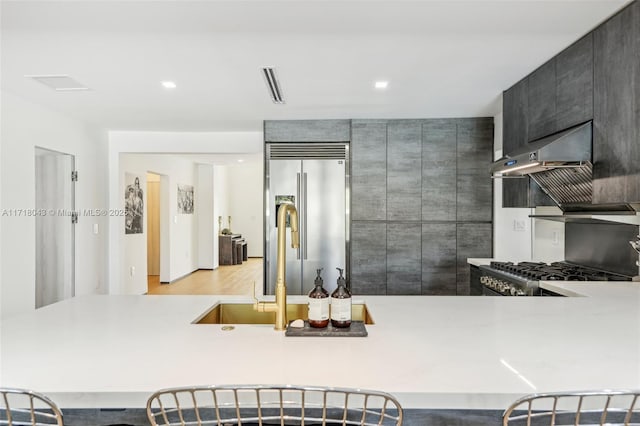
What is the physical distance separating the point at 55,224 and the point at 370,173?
364 cm

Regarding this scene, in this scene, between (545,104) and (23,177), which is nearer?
(545,104)

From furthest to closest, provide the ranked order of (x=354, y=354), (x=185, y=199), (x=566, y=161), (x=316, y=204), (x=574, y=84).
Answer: (x=185, y=199) < (x=316, y=204) < (x=574, y=84) < (x=566, y=161) < (x=354, y=354)

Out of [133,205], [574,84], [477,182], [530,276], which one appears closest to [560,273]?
[530,276]

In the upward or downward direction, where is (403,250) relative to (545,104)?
downward

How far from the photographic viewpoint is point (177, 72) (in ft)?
9.97

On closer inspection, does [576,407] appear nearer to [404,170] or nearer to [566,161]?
[566,161]

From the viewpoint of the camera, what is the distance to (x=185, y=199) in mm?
8211

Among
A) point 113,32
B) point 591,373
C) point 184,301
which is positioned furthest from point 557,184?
point 113,32

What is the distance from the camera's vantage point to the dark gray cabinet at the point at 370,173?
4.51m

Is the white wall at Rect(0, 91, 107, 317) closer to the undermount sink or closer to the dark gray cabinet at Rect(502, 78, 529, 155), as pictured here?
the undermount sink

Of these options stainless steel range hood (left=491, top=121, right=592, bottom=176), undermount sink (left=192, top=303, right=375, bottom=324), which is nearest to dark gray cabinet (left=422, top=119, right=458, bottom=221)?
stainless steel range hood (left=491, top=121, right=592, bottom=176)

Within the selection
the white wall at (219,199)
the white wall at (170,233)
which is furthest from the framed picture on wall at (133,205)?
the white wall at (219,199)

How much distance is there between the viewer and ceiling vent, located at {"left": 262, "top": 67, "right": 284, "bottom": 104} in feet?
9.91

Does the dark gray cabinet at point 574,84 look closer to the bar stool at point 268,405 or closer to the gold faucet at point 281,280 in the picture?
the gold faucet at point 281,280
